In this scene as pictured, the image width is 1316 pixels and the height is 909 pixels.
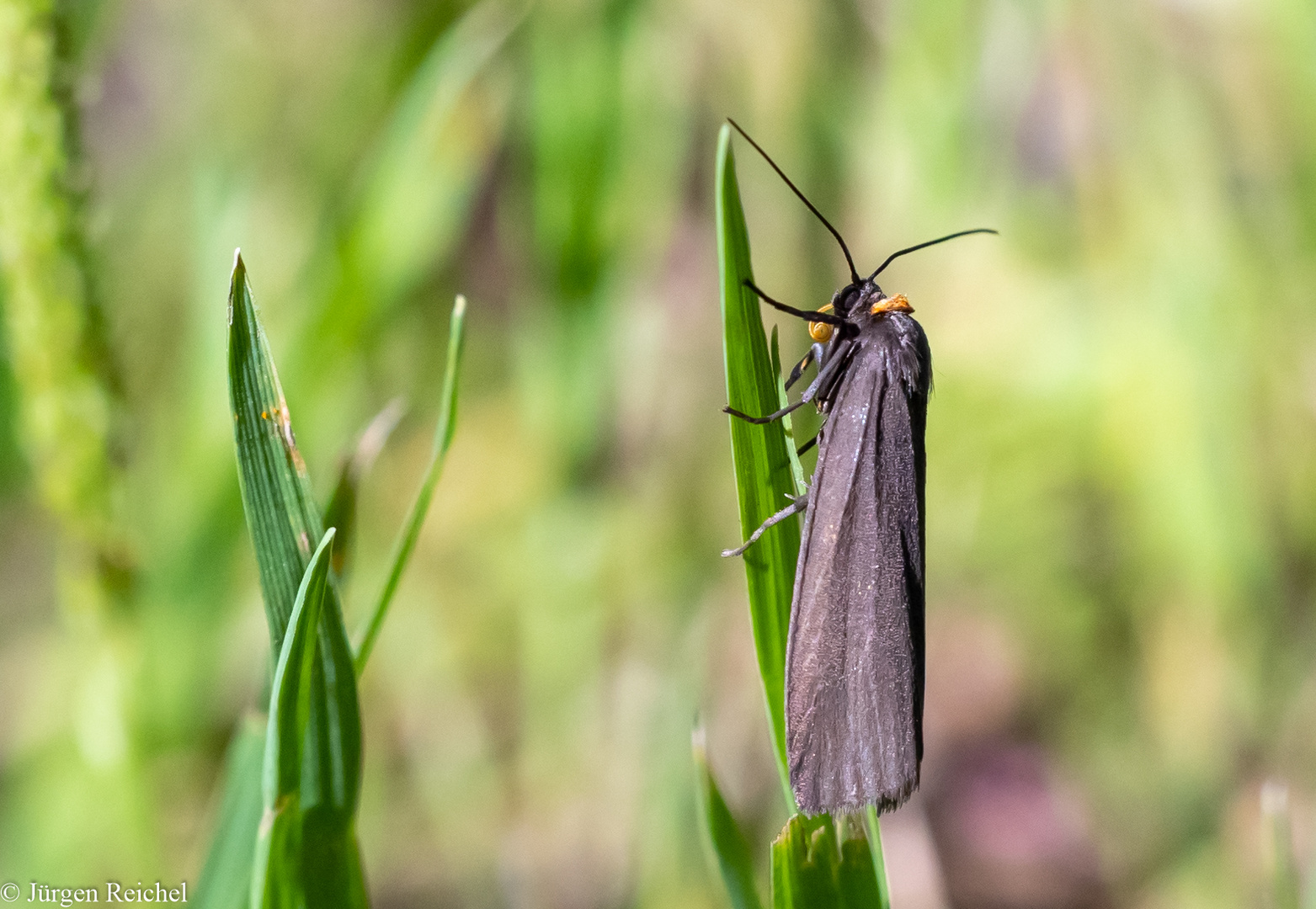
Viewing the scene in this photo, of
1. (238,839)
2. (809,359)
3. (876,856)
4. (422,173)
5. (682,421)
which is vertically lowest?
(876,856)

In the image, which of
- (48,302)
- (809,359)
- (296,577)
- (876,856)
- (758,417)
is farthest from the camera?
(809,359)

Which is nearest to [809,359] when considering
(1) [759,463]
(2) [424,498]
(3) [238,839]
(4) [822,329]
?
(4) [822,329]

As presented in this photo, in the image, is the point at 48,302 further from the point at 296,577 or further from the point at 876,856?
the point at 876,856

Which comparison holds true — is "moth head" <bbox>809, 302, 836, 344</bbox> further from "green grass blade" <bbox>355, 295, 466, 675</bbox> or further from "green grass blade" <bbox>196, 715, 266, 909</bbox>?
"green grass blade" <bbox>196, 715, 266, 909</bbox>

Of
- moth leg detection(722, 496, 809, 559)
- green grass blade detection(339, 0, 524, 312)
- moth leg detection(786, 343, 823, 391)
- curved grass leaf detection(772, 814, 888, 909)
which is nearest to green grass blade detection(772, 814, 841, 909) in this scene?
curved grass leaf detection(772, 814, 888, 909)

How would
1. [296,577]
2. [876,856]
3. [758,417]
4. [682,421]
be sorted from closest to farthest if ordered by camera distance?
1. [296,577]
2. [876,856]
3. [758,417]
4. [682,421]

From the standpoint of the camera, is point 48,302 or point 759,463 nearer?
point 759,463

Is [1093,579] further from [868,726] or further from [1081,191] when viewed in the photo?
[868,726]
